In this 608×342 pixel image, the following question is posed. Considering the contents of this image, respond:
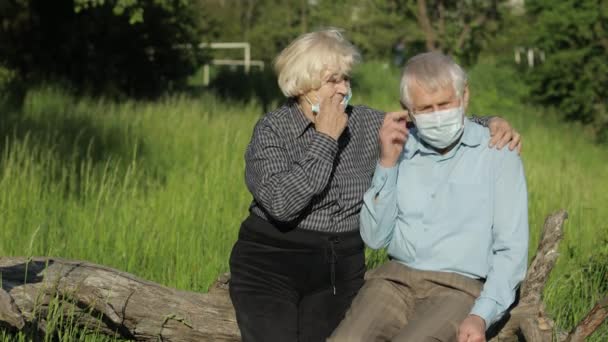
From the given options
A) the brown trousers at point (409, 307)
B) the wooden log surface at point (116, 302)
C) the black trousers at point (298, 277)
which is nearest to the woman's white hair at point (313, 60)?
the black trousers at point (298, 277)

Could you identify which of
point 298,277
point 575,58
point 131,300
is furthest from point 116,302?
point 575,58

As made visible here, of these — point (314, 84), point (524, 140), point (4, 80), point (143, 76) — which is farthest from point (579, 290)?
point (143, 76)

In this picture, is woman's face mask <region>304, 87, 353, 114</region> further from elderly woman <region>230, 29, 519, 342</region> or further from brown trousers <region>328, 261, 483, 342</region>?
brown trousers <region>328, 261, 483, 342</region>

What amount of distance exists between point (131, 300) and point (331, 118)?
1.21 m

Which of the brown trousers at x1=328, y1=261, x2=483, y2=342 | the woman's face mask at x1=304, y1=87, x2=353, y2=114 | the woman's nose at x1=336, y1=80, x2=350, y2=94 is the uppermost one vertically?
the woman's nose at x1=336, y1=80, x2=350, y2=94

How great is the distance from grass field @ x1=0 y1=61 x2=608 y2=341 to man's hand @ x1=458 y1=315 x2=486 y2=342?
1.44 meters

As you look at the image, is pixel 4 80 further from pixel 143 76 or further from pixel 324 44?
pixel 324 44

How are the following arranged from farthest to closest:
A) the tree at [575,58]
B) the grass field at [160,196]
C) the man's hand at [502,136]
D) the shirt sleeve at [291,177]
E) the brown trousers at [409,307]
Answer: the tree at [575,58] → the grass field at [160,196] → the shirt sleeve at [291,177] → the man's hand at [502,136] → the brown trousers at [409,307]

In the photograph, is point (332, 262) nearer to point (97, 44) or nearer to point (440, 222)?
point (440, 222)

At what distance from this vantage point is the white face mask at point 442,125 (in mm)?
3678

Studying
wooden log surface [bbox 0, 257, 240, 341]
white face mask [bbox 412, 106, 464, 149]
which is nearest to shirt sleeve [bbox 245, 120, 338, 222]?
white face mask [bbox 412, 106, 464, 149]

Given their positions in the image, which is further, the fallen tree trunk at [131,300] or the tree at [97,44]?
the tree at [97,44]

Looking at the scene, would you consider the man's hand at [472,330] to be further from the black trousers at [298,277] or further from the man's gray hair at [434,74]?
the man's gray hair at [434,74]

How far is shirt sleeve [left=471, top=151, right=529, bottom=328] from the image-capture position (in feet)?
11.9
